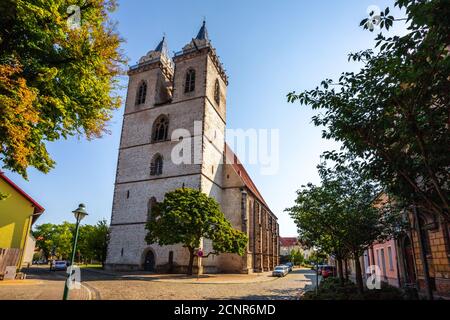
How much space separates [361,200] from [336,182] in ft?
4.34

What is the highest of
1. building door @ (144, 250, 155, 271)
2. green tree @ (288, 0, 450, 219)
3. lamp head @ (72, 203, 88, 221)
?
green tree @ (288, 0, 450, 219)

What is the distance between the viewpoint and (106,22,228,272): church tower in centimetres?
2941

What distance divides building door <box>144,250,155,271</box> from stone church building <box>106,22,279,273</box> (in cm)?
10

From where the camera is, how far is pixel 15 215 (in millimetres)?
21016

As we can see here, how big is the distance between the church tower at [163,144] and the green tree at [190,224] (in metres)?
4.58

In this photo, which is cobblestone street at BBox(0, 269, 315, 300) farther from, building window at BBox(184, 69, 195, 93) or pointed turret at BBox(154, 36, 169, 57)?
pointed turret at BBox(154, 36, 169, 57)

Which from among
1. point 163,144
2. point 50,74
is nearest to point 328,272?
point 163,144

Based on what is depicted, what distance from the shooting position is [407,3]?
4.37 meters

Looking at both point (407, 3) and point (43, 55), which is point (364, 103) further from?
point (43, 55)

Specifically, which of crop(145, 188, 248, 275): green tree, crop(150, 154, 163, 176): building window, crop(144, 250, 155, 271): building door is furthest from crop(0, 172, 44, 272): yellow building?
crop(150, 154, 163, 176): building window

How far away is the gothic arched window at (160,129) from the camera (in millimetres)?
33156

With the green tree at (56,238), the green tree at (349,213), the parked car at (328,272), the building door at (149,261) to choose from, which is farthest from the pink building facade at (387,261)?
the green tree at (56,238)
